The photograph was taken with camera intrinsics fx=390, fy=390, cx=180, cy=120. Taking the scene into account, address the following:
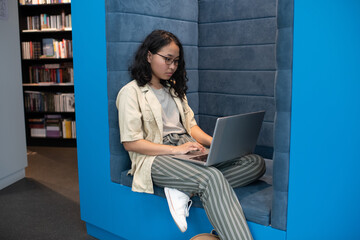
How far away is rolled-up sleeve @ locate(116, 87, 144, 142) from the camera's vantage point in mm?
2002

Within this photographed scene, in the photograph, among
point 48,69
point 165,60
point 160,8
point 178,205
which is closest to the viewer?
point 178,205

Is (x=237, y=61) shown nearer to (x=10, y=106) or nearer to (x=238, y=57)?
(x=238, y=57)

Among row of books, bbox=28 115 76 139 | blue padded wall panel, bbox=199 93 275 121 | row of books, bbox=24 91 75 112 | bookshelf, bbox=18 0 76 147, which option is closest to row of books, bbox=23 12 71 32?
bookshelf, bbox=18 0 76 147

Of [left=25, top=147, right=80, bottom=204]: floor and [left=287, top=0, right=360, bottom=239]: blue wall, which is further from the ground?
[left=287, top=0, right=360, bottom=239]: blue wall

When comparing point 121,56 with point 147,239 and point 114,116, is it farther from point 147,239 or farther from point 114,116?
point 147,239

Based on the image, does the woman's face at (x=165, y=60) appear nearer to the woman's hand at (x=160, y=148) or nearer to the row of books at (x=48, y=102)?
the woman's hand at (x=160, y=148)

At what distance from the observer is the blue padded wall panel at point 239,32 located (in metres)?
2.43

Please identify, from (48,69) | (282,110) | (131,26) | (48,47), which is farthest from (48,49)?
(282,110)

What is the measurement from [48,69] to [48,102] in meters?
0.44

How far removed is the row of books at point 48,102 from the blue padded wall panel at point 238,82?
2.90 meters

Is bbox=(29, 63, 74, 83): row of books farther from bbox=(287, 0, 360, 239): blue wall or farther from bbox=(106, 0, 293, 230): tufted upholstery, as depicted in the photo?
bbox=(287, 0, 360, 239): blue wall

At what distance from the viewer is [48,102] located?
5277 millimetres

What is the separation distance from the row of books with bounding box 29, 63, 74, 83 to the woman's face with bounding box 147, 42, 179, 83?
337 centimetres

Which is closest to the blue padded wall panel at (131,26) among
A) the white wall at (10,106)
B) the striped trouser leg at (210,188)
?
the striped trouser leg at (210,188)
